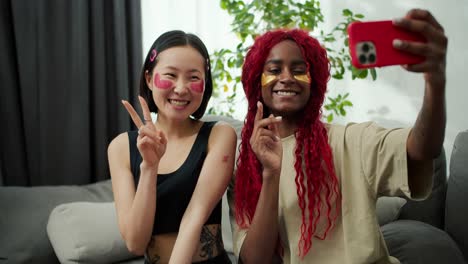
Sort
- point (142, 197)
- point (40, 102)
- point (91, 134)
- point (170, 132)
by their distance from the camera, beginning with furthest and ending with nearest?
1. point (91, 134)
2. point (40, 102)
3. point (170, 132)
4. point (142, 197)

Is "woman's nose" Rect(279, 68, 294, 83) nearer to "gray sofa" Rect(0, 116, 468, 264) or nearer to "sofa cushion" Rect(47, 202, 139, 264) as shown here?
"gray sofa" Rect(0, 116, 468, 264)

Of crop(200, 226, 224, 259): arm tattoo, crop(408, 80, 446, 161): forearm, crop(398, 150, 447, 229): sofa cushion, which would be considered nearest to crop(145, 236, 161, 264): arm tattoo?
crop(200, 226, 224, 259): arm tattoo

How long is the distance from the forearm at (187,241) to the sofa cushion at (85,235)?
0.55m

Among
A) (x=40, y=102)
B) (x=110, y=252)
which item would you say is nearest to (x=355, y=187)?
(x=110, y=252)

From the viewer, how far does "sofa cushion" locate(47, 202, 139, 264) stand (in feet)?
4.77

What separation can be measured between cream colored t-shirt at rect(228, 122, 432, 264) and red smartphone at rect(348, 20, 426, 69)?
0.87ft

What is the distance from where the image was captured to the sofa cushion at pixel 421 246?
135 centimetres

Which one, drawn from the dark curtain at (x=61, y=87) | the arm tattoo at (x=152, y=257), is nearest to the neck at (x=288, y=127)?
the arm tattoo at (x=152, y=257)

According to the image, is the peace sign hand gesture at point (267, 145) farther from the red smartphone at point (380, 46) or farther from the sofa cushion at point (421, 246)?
the sofa cushion at point (421, 246)

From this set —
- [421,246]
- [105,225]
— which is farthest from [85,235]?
[421,246]

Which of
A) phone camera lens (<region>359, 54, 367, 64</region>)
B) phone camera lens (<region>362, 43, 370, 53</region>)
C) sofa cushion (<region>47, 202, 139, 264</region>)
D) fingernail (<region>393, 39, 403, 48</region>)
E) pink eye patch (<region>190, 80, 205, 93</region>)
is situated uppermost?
fingernail (<region>393, 39, 403, 48</region>)

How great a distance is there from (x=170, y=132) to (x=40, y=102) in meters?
1.10

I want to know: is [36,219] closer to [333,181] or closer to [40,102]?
[40,102]

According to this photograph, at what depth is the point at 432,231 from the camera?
147 cm
